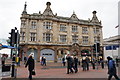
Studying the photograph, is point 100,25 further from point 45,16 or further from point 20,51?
point 20,51

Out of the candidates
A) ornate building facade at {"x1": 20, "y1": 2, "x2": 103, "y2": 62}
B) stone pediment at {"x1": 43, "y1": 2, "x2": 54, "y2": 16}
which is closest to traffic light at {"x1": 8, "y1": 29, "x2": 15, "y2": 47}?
ornate building facade at {"x1": 20, "y1": 2, "x2": 103, "y2": 62}

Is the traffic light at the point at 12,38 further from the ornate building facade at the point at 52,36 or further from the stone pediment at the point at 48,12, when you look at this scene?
the stone pediment at the point at 48,12

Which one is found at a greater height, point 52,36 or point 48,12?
point 48,12

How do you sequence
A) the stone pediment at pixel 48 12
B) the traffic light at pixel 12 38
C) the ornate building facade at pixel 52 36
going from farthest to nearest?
the stone pediment at pixel 48 12 → the ornate building facade at pixel 52 36 → the traffic light at pixel 12 38

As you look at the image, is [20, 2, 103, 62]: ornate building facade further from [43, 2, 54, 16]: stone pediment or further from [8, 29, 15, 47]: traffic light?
[8, 29, 15, 47]: traffic light

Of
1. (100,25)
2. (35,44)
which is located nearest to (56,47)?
(35,44)

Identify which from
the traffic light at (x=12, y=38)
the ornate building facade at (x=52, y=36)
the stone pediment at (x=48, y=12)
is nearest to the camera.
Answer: the traffic light at (x=12, y=38)

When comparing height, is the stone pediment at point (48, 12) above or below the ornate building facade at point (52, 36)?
above

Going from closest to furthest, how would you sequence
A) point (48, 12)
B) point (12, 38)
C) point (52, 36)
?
point (12, 38)
point (52, 36)
point (48, 12)

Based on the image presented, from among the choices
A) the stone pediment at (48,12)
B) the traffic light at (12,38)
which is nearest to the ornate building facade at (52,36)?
the stone pediment at (48,12)

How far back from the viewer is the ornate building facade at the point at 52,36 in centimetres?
3628

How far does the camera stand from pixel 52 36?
37.9 m

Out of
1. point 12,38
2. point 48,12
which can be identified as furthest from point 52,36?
point 12,38

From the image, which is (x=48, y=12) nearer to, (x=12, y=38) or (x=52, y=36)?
(x=52, y=36)
